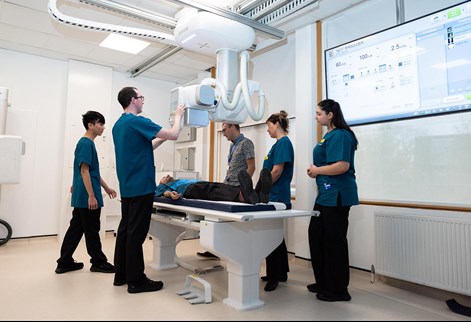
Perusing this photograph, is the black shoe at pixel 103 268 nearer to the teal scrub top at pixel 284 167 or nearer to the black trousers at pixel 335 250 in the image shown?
the teal scrub top at pixel 284 167

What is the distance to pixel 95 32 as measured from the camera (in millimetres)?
3627

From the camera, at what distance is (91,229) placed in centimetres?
276

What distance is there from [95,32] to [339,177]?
10.1 ft

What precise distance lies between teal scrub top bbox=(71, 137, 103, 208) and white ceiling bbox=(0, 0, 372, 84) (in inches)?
42.5

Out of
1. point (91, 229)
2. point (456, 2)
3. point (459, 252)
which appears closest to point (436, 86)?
point (456, 2)

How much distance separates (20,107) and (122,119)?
2.68 metres

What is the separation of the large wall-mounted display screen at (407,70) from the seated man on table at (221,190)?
118 cm

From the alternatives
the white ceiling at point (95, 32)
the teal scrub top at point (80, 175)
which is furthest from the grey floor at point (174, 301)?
the white ceiling at point (95, 32)

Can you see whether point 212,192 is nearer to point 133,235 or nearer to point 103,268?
point 133,235

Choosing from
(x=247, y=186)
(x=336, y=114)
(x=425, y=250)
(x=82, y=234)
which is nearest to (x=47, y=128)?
(x=82, y=234)

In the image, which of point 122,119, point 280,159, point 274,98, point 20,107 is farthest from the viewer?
point 20,107

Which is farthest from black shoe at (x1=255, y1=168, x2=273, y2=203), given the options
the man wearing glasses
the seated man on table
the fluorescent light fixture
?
the fluorescent light fixture

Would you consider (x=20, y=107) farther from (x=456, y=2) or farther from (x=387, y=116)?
(x=456, y=2)

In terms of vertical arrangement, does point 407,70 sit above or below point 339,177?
above
